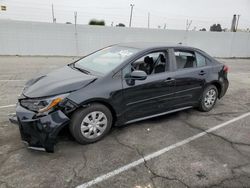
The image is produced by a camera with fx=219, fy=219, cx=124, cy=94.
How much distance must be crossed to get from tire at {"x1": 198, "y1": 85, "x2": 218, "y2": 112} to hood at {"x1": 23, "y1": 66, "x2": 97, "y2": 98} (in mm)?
2686

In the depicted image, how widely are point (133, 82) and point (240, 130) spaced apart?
7.70 feet

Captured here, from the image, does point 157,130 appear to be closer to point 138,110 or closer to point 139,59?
point 138,110

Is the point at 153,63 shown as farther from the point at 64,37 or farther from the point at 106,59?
the point at 64,37

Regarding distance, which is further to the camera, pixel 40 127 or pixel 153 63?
pixel 153 63

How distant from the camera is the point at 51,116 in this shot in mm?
3037

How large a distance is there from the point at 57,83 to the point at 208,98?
11.2 feet

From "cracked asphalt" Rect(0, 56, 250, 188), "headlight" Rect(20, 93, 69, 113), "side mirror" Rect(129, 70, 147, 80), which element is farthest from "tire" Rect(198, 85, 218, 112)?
"headlight" Rect(20, 93, 69, 113)

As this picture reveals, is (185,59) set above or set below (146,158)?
above

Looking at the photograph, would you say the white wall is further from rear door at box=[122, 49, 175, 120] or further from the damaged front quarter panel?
the damaged front quarter panel

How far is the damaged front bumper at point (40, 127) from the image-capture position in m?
3.00

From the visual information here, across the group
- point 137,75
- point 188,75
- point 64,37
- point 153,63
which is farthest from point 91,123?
point 64,37

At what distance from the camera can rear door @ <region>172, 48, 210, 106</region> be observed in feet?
14.3

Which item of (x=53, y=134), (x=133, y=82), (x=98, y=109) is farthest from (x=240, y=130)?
(x=53, y=134)

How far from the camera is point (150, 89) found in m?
3.90
